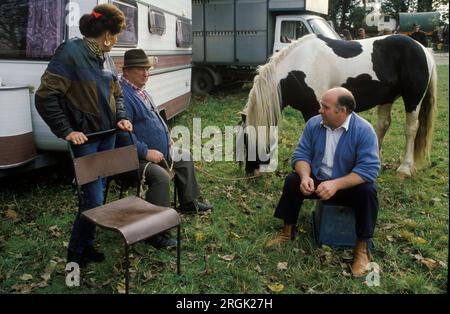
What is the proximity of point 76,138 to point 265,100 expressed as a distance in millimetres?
2479

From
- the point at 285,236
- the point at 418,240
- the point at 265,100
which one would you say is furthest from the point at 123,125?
the point at 418,240

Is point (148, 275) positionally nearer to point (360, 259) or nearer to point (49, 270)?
point (49, 270)

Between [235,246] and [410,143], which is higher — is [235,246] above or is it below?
below

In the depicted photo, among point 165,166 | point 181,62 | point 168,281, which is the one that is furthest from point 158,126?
point 181,62

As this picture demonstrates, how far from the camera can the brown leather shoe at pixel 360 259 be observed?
3215mm

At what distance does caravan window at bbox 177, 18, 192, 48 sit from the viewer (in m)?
7.83

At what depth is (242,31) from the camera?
11336 millimetres

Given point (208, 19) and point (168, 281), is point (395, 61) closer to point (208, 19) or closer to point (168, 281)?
point (168, 281)

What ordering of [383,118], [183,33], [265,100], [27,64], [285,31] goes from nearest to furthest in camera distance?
1. [27,64]
2. [265,100]
3. [383,118]
4. [183,33]
5. [285,31]

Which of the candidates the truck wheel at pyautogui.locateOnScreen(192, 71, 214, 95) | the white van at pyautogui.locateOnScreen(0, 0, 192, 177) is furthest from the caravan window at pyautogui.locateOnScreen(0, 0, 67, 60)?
the truck wheel at pyautogui.locateOnScreen(192, 71, 214, 95)

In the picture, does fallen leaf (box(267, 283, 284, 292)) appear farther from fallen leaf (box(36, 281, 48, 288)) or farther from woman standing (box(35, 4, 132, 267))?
fallen leaf (box(36, 281, 48, 288))

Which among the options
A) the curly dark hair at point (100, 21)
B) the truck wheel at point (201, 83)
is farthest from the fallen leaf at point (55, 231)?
the truck wheel at point (201, 83)

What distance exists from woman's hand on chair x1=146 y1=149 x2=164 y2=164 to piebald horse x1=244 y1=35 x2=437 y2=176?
1462 millimetres

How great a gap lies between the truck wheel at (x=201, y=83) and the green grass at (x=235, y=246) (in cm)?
720
